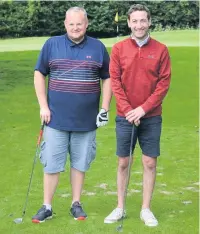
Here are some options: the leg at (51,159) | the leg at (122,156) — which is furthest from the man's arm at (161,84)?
the leg at (51,159)

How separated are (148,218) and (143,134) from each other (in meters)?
0.71

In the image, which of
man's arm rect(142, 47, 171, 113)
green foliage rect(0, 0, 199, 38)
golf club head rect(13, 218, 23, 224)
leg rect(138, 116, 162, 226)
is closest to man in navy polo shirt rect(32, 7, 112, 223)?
golf club head rect(13, 218, 23, 224)

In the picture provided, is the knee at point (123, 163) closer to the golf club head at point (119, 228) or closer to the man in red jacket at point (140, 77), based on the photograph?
the man in red jacket at point (140, 77)

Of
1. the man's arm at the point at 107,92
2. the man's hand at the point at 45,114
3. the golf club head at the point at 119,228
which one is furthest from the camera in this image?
the man's arm at the point at 107,92

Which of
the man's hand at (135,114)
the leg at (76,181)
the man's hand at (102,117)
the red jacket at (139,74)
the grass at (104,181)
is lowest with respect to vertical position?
the grass at (104,181)

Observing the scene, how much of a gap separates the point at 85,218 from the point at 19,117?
7372 mm

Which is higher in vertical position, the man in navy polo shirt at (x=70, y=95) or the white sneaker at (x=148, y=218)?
the man in navy polo shirt at (x=70, y=95)

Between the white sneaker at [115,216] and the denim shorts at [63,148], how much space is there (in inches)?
18.0

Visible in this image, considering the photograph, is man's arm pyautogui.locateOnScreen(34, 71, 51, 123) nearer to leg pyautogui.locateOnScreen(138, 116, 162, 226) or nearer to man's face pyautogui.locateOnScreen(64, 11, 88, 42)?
man's face pyautogui.locateOnScreen(64, 11, 88, 42)

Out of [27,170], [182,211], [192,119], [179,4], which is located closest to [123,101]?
[182,211]

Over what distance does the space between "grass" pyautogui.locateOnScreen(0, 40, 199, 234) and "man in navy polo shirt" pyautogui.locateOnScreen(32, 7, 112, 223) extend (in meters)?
0.29

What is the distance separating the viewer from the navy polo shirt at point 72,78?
17.3 ft

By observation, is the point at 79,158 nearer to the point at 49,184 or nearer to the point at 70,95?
the point at 49,184

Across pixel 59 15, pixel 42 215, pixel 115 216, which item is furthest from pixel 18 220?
pixel 59 15
